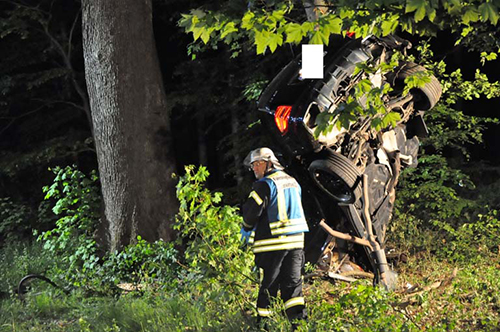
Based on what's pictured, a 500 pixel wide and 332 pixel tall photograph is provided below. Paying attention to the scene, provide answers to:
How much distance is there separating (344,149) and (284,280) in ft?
7.01

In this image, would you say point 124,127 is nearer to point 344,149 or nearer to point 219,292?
point 344,149

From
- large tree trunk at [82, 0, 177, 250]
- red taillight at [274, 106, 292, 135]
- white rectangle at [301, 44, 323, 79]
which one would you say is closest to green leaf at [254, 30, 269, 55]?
white rectangle at [301, 44, 323, 79]

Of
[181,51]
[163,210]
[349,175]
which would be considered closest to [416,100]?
[349,175]

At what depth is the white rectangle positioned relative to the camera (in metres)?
6.61

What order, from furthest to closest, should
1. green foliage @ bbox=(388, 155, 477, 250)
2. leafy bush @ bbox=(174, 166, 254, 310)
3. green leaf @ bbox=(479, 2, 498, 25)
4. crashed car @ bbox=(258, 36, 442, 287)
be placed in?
green foliage @ bbox=(388, 155, 477, 250), crashed car @ bbox=(258, 36, 442, 287), leafy bush @ bbox=(174, 166, 254, 310), green leaf @ bbox=(479, 2, 498, 25)

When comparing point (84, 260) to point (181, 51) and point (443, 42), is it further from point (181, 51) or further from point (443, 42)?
point (443, 42)

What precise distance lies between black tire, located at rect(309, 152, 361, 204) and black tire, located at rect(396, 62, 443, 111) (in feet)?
4.67

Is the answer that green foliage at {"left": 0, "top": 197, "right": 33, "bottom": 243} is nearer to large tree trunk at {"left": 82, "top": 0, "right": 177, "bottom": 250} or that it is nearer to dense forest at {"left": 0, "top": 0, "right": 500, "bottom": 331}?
dense forest at {"left": 0, "top": 0, "right": 500, "bottom": 331}

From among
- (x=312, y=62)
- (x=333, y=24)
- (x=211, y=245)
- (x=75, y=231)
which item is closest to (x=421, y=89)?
(x=312, y=62)

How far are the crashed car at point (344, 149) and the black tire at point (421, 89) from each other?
0.01m

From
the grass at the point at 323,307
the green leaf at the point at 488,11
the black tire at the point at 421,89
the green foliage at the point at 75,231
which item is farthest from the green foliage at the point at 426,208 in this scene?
the green leaf at the point at 488,11

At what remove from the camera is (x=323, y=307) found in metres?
6.61

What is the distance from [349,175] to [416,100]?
5.35 ft

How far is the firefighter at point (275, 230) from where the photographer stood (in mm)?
6664
